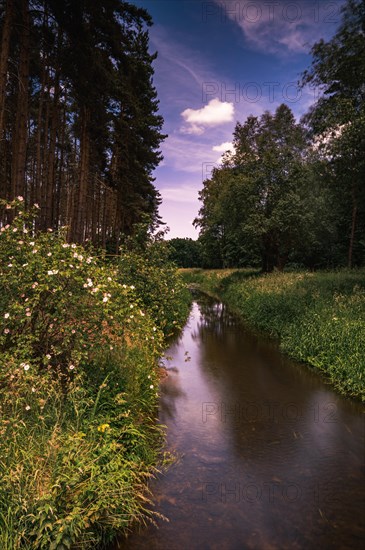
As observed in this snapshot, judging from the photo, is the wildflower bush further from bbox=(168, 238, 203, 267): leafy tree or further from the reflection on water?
bbox=(168, 238, 203, 267): leafy tree

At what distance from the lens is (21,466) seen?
376 centimetres

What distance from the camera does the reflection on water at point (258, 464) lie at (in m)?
4.30

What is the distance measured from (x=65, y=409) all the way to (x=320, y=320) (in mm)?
Answer: 9554

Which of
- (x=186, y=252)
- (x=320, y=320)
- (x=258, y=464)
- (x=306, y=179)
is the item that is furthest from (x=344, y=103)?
(x=186, y=252)

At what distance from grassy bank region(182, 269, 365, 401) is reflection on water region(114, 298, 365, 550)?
724 millimetres

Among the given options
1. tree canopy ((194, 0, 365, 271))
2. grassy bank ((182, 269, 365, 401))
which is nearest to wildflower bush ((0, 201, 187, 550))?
grassy bank ((182, 269, 365, 401))

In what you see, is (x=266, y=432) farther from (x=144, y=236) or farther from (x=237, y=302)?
(x=237, y=302)

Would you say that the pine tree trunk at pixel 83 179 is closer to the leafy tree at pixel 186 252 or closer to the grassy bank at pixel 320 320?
the grassy bank at pixel 320 320

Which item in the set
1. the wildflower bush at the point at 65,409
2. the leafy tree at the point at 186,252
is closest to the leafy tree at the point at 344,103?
the wildflower bush at the point at 65,409

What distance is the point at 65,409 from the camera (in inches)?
202

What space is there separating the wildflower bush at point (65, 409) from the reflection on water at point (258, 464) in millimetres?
→ 531

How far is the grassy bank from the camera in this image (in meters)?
9.41

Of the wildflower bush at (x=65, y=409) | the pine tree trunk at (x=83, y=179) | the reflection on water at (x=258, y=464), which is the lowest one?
the reflection on water at (x=258, y=464)

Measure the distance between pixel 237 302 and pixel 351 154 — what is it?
1159 centimetres
